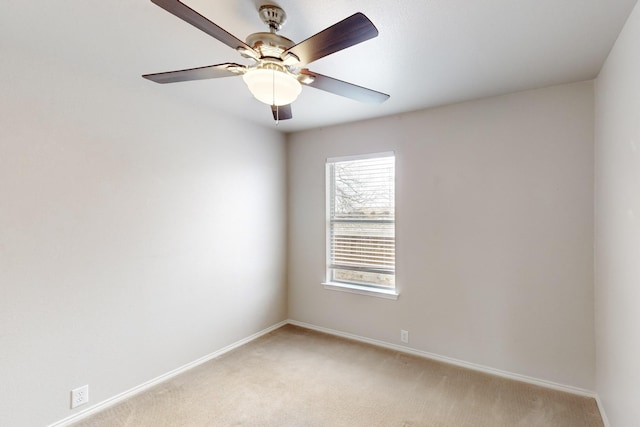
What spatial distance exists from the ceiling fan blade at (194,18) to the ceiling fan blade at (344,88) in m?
0.41

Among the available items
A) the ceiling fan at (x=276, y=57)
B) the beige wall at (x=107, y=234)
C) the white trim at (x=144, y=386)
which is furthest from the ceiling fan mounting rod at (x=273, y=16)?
the white trim at (x=144, y=386)

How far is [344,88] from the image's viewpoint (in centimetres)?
174

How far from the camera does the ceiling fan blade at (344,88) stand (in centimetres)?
164

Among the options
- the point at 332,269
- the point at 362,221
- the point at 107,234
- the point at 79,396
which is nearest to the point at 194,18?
the point at 107,234

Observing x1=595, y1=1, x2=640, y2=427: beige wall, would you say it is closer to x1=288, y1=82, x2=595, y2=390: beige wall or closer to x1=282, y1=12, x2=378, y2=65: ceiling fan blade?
x1=288, y1=82, x2=595, y2=390: beige wall

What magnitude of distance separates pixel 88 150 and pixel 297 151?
2268 millimetres

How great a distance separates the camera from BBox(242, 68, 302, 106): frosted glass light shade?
1490 millimetres

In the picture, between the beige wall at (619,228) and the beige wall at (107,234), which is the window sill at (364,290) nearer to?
the beige wall at (107,234)

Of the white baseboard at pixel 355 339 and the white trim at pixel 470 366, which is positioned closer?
the white baseboard at pixel 355 339

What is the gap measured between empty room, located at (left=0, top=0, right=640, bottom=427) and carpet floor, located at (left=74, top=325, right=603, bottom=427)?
21 millimetres

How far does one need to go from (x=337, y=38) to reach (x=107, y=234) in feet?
7.19

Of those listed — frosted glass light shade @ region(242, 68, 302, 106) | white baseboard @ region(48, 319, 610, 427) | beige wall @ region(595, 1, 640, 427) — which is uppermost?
frosted glass light shade @ region(242, 68, 302, 106)

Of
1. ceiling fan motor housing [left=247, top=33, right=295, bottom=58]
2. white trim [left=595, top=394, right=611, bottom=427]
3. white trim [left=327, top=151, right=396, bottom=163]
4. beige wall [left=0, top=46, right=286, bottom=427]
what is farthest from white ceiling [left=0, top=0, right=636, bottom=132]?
white trim [left=595, top=394, right=611, bottom=427]

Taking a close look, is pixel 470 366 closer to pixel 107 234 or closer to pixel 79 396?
pixel 79 396
